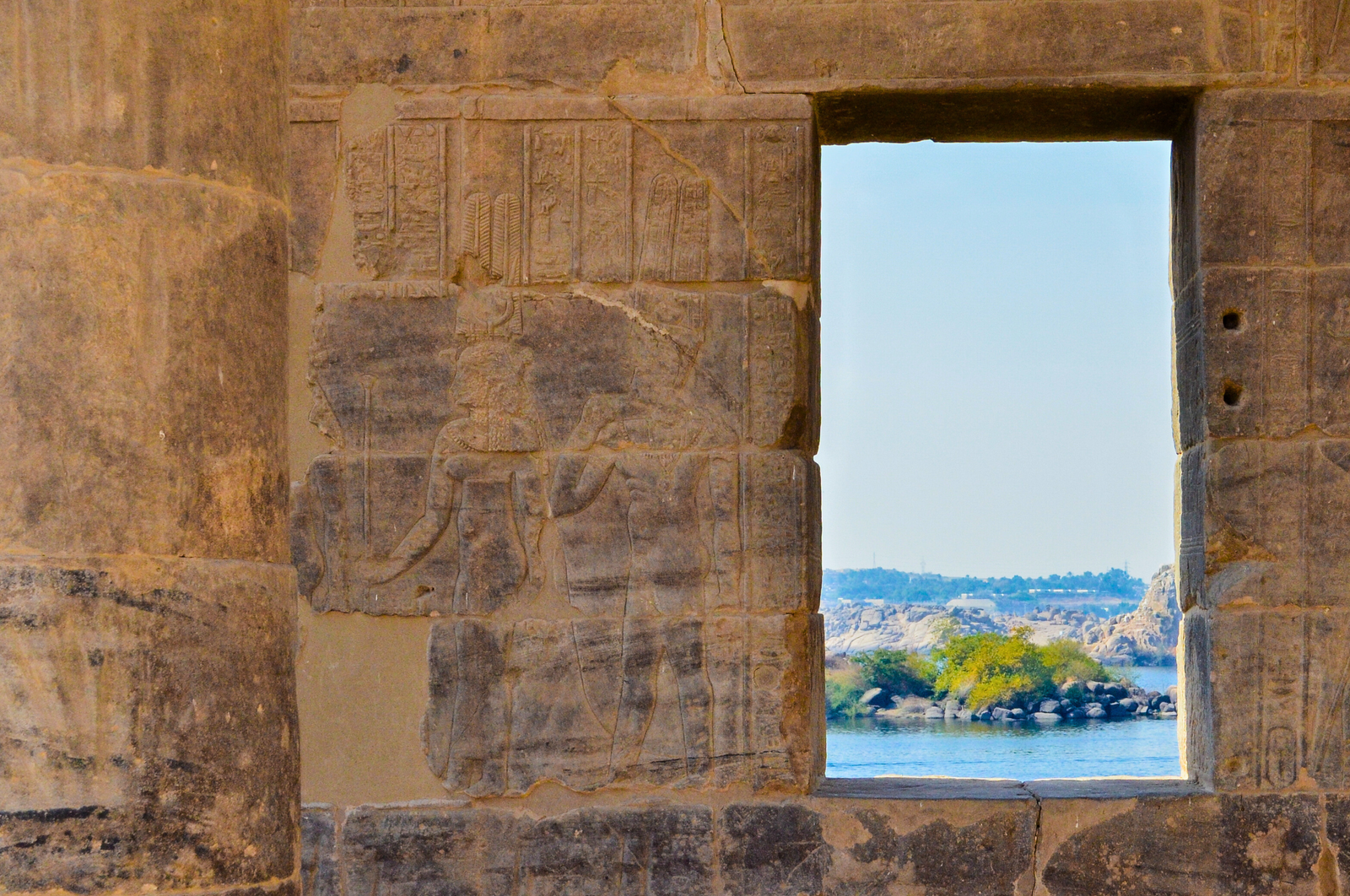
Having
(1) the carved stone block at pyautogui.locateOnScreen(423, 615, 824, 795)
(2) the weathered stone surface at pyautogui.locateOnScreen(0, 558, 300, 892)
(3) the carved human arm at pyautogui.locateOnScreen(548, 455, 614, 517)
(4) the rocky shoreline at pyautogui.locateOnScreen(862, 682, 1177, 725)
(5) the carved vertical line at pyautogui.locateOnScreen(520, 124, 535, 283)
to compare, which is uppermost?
(5) the carved vertical line at pyautogui.locateOnScreen(520, 124, 535, 283)

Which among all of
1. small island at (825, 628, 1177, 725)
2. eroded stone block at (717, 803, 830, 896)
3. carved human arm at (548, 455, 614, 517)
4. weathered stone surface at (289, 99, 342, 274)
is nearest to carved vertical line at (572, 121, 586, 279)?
carved human arm at (548, 455, 614, 517)

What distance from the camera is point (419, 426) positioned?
5.04 metres

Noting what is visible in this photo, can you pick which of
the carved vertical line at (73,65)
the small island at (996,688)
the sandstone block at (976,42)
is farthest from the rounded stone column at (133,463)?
the small island at (996,688)

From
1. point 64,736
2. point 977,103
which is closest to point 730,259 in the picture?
point 977,103

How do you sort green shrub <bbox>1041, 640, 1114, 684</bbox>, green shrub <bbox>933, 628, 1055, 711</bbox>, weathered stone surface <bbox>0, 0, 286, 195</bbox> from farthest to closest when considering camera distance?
green shrub <bbox>1041, 640, 1114, 684</bbox> < green shrub <bbox>933, 628, 1055, 711</bbox> < weathered stone surface <bbox>0, 0, 286, 195</bbox>

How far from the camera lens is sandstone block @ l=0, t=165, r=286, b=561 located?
2.32 meters

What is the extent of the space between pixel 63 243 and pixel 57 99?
253mm

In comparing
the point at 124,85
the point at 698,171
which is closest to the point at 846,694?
the point at 698,171

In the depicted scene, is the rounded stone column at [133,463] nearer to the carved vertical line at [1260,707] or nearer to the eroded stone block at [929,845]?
the eroded stone block at [929,845]

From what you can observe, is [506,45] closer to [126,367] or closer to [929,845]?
[126,367]

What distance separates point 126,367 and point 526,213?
2821mm

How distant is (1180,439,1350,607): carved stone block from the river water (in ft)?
2.98

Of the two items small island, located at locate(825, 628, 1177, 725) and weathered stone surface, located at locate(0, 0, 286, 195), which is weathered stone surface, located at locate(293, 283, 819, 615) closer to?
weathered stone surface, located at locate(0, 0, 286, 195)

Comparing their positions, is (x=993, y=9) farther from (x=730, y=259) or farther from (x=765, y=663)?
(x=765, y=663)
